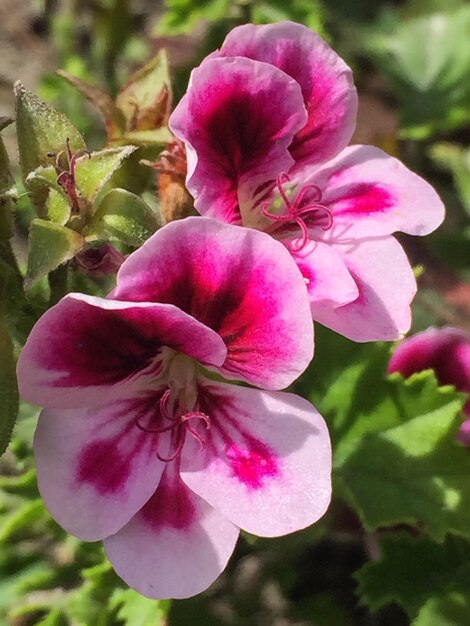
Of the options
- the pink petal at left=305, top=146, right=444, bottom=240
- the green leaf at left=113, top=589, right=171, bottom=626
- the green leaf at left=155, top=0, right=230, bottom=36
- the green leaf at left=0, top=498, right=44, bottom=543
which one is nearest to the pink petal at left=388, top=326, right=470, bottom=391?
the pink petal at left=305, top=146, right=444, bottom=240

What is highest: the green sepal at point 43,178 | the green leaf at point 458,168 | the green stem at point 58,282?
the green sepal at point 43,178

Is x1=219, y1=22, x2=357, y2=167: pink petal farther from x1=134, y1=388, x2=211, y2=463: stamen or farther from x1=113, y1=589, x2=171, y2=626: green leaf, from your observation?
x1=113, y1=589, x2=171, y2=626: green leaf

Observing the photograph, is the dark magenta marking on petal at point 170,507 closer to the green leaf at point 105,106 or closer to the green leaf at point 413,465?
the green leaf at point 413,465

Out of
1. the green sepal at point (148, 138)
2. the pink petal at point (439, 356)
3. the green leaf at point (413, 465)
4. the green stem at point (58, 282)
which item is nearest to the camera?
the green stem at point (58, 282)

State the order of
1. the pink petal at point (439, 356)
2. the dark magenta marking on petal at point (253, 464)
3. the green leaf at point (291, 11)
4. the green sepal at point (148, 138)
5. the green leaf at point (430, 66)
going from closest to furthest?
the dark magenta marking on petal at point (253, 464)
the green sepal at point (148, 138)
the pink petal at point (439, 356)
the green leaf at point (291, 11)
the green leaf at point (430, 66)

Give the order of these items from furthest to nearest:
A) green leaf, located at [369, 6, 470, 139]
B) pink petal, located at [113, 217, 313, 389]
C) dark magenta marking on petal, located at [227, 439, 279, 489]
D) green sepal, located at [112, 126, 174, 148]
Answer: green leaf, located at [369, 6, 470, 139] → green sepal, located at [112, 126, 174, 148] → dark magenta marking on petal, located at [227, 439, 279, 489] → pink petal, located at [113, 217, 313, 389]

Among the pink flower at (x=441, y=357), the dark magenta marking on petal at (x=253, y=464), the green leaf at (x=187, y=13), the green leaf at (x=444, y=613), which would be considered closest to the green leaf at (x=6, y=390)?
the dark magenta marking on petal at (x=253, y=464)

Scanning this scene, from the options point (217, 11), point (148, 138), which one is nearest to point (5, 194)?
point (148, 138)
